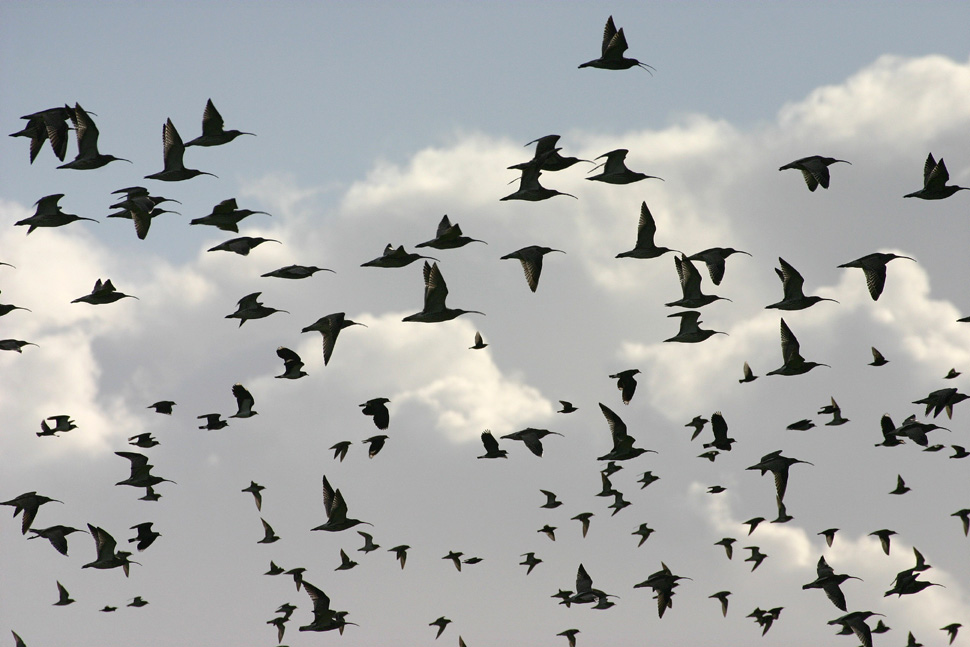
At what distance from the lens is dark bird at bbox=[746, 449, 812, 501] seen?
129ft

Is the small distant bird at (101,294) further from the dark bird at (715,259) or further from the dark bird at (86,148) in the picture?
the dark bird at (715,259)

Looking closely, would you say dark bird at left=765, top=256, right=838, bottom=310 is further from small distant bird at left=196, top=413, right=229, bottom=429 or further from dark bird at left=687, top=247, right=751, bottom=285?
small distant bird at left=196, top=413, right=229, bottom=429

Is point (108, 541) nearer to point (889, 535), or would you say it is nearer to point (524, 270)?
point (524, 270)

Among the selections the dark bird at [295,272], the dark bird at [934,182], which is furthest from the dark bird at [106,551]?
the dark bird at [934,182]

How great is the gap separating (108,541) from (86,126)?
15.9 m

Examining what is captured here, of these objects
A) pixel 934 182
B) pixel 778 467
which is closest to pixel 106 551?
pixel 778 467

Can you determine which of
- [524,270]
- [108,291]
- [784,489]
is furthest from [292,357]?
[784,489]

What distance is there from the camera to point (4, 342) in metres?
40.7

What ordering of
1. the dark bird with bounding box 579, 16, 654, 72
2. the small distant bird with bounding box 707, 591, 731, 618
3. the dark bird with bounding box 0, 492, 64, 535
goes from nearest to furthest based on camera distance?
the dark bird with bounding box 579, 16, 654, 72 < the dark bird with bounding box 0, 492, 64, 535 < the small distant bird with bounding box 707, 591, 731, 618

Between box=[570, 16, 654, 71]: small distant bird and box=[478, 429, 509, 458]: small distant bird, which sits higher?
box=[570, 16, 654, 71]: small distant bird

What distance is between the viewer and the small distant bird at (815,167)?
3397cm

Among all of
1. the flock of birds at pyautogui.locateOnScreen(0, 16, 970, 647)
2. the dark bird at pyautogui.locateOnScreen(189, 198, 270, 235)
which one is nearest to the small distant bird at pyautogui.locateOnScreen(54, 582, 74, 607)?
the flock of birds at pyautogui.locateOnScreen(0, 16, 970, 647)

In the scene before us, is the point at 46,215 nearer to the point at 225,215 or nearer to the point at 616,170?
the point at 225,215

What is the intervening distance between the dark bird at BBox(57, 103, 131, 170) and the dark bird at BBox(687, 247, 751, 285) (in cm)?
1972
